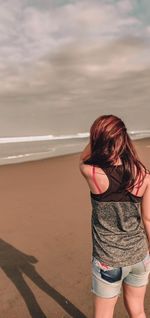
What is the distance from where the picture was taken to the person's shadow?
457cm

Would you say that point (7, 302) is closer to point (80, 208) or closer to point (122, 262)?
point (122, 262)

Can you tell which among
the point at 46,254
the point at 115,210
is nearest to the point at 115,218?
the point at 115,210

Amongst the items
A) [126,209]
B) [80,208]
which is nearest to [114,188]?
[126,209]

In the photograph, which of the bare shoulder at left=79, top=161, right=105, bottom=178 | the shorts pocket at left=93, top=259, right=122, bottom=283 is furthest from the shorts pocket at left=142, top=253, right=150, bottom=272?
the bare shoulder at left=79, top=161, right=105, bottom=178

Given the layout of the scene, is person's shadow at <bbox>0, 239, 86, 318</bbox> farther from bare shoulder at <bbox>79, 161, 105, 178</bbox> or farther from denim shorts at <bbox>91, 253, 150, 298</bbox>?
bare shoulder at <bbox>79, 161, 105, 178</bbox>

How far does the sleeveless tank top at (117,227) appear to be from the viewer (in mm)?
2650

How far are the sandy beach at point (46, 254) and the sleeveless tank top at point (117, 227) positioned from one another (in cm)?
193

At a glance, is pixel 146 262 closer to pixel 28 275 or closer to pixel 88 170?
pixel 88 170

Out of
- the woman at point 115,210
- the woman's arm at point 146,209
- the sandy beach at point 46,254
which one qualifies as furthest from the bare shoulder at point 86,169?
the sandy beach at point 46,254

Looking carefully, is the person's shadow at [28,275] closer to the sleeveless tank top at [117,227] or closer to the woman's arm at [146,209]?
the sleeveless tank top at [117,227]

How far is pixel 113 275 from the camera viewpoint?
2.77 metres

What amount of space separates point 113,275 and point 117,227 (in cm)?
38

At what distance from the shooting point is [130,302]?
9.89ft

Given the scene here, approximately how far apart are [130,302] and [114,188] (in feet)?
3.60
